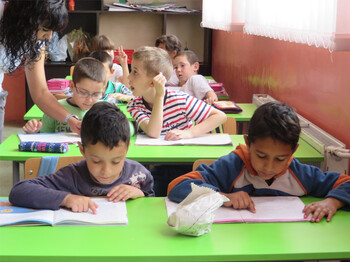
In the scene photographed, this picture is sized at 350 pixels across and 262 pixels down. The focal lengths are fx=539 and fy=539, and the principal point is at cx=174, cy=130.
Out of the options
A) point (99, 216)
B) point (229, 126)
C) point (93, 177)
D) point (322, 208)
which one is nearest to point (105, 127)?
point (93, 177)

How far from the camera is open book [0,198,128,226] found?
152cm

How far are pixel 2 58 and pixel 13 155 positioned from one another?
488 mm

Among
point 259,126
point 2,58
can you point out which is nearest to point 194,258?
point 259,126

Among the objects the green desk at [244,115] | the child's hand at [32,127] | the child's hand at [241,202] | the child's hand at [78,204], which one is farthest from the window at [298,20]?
the child's hand at [32,127]

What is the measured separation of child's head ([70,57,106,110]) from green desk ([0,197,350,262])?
1482 mm

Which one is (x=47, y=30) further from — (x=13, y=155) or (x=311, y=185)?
(x=311, y=185)

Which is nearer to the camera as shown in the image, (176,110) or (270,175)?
(270,175)

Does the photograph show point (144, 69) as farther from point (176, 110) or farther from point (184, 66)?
point (184, 66)

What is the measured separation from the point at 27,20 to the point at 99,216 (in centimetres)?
74

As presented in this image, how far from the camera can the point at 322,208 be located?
5.36 feet

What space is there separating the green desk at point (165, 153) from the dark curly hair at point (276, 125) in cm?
68

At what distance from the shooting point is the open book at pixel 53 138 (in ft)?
8.73

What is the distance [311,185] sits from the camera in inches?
71.2

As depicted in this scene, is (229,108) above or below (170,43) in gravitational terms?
below
